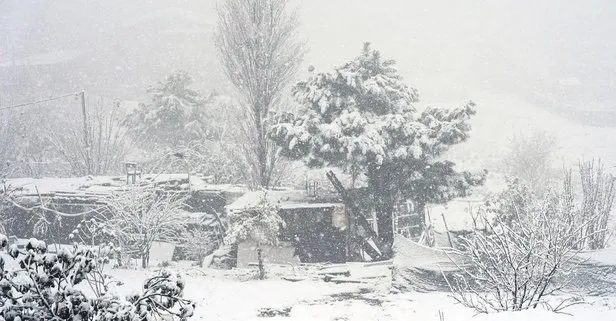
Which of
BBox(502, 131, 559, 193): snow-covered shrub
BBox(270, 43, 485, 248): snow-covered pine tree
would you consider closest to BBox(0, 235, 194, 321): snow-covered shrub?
BBox(270, 43, 485, 248): snow-covered pine tree

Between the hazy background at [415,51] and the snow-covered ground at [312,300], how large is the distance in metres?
32.4

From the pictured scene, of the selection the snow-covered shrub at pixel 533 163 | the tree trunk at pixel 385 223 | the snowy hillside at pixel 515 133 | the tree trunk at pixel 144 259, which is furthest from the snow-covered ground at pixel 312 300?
the snowy hillside at pixel 515 133

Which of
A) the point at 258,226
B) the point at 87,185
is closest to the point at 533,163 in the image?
the point at 258,226

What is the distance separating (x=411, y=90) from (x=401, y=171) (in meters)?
3.26

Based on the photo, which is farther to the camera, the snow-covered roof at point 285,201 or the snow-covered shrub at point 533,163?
the snow-covered shrub at point 533,163

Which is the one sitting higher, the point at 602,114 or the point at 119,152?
the point at 602,114

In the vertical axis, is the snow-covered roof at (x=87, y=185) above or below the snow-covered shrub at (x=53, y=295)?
above

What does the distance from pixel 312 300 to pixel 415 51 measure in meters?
49.7

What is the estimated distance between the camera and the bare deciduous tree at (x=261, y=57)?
20.1 metres

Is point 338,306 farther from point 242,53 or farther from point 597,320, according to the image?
point 242,53

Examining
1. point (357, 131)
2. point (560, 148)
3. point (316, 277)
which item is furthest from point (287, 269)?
point (560, 148)

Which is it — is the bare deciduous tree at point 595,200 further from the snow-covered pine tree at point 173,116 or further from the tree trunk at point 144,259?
the snow-covered pine tree at point 173,116

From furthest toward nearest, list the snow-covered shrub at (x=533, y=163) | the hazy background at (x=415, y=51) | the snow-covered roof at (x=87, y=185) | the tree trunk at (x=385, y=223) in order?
1. the hazy background at (x=415, y=51)
2. the snow-covered shrub at (x=533, y=163)
3. the snow-covered roof at (x=87, y=185)
4. the tree trunk at (x=385, y=223)

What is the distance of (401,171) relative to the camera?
50.4ft
